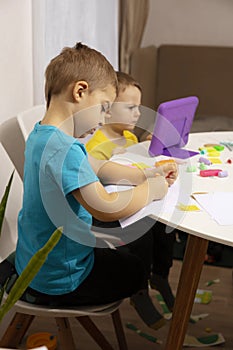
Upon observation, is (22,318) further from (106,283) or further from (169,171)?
(169,171)

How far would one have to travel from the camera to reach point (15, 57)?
7.87 feet

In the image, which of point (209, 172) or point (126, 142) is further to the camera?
point (126, 142)

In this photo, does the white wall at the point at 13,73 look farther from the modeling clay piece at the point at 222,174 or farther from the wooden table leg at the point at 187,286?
the modeling clay piece at the point at 222,174

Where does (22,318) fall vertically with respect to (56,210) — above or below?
below

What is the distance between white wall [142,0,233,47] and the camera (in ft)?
13.2

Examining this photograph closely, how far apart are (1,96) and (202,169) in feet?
2.67

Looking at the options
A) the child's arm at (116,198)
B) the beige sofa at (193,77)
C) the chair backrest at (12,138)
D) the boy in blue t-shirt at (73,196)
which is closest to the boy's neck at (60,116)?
the boy in blue t-shirt at (73,196)

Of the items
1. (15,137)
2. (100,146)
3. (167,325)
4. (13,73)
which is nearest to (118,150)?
(100,146)

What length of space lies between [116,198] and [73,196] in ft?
0.38

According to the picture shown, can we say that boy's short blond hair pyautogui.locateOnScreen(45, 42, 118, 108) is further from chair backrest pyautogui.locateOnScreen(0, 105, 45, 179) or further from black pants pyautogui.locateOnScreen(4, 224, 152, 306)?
black pants pyautogui.locateOnScreen(4, 224, 152, 306)

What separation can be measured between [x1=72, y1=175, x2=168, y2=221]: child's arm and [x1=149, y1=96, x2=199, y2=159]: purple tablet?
15.3 inches

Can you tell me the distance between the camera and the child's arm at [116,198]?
5.24ft

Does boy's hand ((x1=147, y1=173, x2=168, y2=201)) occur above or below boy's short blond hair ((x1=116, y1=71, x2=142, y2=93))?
below

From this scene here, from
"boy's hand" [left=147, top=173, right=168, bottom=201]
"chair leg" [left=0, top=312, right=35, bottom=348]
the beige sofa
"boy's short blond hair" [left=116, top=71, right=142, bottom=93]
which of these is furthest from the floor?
the beige sofa
